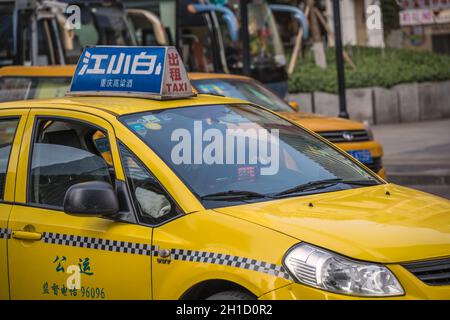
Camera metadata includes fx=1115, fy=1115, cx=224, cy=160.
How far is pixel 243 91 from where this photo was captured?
13.7m

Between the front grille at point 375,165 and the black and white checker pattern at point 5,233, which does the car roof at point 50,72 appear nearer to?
the front grille at point 375,165

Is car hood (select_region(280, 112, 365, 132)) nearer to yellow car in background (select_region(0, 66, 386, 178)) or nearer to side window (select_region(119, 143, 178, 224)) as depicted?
yellow car in background (select_region(0, 66, 386, 178))

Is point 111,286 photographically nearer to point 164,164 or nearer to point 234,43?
point 164,164

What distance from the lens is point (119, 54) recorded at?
21.9ft

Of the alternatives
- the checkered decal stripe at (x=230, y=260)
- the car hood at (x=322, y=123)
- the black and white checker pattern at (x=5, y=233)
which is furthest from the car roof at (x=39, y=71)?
the checkered decal stripe at (x=230, y=260)

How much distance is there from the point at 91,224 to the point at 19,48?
17110 millimetres

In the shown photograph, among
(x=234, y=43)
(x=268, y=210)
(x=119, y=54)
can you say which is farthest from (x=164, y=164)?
(x=234, y=43)

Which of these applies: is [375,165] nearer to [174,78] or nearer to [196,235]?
[174,78]

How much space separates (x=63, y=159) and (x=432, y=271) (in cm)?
224

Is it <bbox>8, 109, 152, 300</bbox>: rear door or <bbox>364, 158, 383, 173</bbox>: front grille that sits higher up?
<bbox>8, 109, 152, 300</bbox>: rear door

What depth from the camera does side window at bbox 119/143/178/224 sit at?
5.47 meters

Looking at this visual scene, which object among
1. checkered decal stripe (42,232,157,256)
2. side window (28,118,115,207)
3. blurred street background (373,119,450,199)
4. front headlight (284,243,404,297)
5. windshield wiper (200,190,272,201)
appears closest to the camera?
front headlight (284,243,404,297)

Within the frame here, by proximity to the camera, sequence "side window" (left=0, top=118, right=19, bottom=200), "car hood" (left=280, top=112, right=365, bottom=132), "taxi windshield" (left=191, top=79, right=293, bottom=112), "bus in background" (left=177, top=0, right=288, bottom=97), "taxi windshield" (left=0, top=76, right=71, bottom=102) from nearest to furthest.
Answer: "side window" (left=0, top=118, right=19, bottom=200)
"car hood" (left=280, top=112, right=365, bottom=132)
"taxi windshield" (left=191, top=79, right=293, bottom=112)
"taxi windshield" (left=0, top=76, right=71, bottom=102)
"bus in background" (left=177, top=0, right=288, bottom=97)

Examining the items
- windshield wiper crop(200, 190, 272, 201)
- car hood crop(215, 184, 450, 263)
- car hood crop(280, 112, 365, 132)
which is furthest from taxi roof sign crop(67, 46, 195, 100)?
car hood crop(280, 112, 365, 132)
